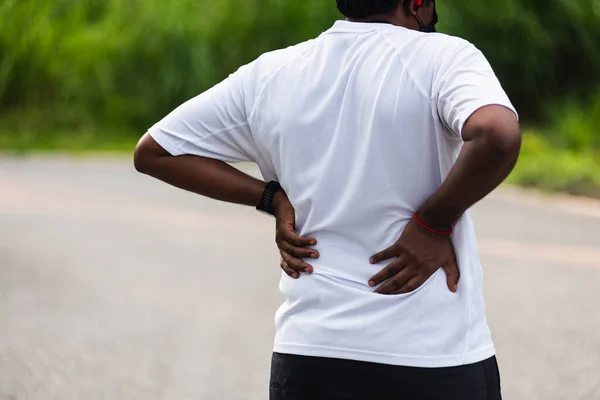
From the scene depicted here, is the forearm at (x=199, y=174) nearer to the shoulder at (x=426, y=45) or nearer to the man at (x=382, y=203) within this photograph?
the man at (x=382, y=203)

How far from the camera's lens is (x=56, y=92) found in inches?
1109

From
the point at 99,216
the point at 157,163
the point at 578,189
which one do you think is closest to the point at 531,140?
the point at 578,189

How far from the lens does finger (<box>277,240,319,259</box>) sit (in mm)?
2156

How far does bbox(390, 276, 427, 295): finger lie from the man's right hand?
0.17 meters

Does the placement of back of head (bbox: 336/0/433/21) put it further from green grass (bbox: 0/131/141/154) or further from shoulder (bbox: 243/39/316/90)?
green grass (bbox: 0/131/141/154)

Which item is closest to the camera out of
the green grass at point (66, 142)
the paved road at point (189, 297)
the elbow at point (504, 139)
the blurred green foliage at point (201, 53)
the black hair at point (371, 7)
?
the elbow at point (504, 139)

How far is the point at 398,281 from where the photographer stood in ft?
6.80

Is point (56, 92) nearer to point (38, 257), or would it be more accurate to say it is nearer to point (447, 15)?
point (447, 15)

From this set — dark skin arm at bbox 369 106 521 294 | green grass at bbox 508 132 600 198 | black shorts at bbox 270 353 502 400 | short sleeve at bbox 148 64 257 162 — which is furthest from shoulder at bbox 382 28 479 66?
green grass at bbox 508 132 600 198

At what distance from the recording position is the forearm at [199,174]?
2379 mm

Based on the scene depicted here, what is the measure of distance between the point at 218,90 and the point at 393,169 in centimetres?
43

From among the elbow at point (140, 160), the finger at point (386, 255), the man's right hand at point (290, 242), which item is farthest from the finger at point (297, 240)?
the elbow at point (140, 160)

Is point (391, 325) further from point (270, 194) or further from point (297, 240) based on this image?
point (270, 194)

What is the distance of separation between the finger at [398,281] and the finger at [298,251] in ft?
0.49
